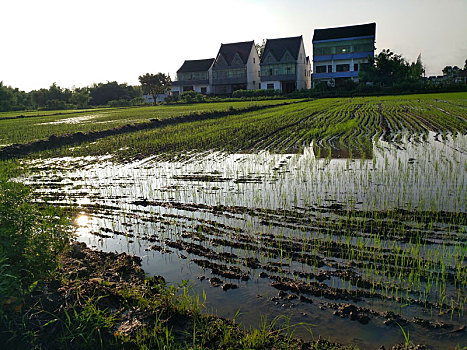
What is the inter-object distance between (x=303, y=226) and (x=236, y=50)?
177 feet

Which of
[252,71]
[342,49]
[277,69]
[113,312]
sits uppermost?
[342,49]

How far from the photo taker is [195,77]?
5728 centimetres

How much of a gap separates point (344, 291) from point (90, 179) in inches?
272

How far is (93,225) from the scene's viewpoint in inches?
227

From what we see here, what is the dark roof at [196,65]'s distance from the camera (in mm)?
56463

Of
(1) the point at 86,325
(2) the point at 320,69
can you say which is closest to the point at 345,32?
(2) the point at 320,69

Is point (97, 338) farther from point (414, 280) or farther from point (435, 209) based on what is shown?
point (435, 209)

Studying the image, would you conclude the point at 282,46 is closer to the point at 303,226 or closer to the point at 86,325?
the point at 303,226

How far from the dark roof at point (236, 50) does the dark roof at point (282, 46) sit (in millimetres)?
2632

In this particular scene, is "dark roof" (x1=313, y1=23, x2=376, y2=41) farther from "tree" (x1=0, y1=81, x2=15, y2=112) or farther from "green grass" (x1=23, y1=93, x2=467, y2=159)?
"tree" (x1=0, y1=81, x2=15, y2=112)

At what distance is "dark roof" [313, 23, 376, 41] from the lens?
5129 centimetres

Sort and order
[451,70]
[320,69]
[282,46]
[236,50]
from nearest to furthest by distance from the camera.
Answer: [282,46] < [320,69] < [236,50] < [451,70]

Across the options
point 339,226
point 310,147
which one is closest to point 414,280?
point 339,226

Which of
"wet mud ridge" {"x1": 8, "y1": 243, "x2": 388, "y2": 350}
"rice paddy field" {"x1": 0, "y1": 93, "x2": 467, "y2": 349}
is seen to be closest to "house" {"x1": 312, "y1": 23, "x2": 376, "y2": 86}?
"rice paddy field" {"x1": 0, "y1": 93, "x2": 467, "y2": 349}
